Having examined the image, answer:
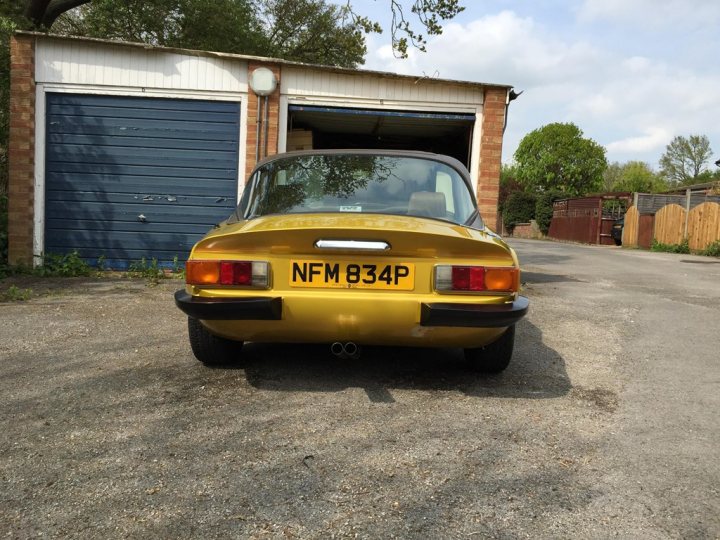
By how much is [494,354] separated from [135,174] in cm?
716

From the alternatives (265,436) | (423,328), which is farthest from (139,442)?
(423,328)

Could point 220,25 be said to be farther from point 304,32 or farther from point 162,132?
point 162,132

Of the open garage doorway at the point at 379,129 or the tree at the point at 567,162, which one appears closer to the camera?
the open garage doorway at the point at 379,129

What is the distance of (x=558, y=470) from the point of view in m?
2.55

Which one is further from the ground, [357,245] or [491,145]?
[491,145]

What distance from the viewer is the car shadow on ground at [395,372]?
145 inches

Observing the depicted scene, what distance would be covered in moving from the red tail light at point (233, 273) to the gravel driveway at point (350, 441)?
0.67m

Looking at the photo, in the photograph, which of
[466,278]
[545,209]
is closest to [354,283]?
[466,278]

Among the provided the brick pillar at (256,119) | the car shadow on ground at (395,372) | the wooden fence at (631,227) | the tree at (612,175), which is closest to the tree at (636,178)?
the tree at (612,175)

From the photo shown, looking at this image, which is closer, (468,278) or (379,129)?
(468,278)

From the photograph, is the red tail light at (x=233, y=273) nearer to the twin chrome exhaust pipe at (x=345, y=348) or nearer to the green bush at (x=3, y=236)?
the twin chrome exhaust pipe at (x=345, y=348)

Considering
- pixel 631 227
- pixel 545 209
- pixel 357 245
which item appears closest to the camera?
pixel 357 245

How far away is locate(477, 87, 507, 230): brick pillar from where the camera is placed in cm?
922

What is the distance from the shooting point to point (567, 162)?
212 ft
